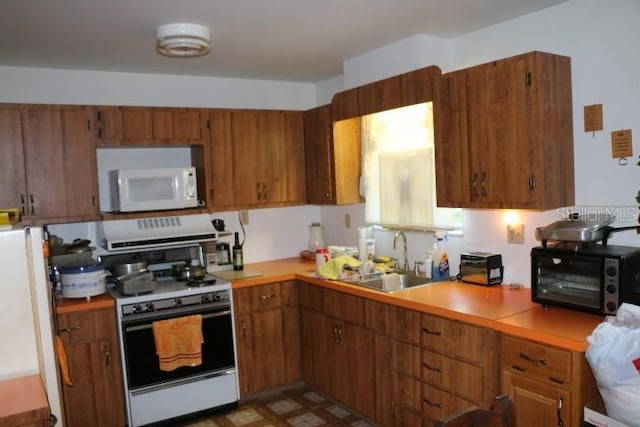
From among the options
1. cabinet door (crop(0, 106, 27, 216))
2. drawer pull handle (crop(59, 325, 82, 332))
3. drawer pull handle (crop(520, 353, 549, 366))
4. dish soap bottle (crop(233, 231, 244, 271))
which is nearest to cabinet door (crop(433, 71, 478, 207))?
drawer pull handle (crop(520, 353, 549, 366))

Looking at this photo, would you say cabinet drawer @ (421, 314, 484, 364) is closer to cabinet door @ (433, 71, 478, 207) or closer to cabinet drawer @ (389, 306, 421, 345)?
cabinet drawer @ (389, 306, 421, 345)

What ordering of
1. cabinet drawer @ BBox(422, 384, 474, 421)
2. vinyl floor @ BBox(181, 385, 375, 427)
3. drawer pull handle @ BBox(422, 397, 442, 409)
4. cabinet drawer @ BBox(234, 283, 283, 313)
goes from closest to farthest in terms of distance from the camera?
cabinet drawer @ BBox(422, 384, 474, 421), drawer pull handle @ BBox(422, 397, 442, 409), vinyl floor @ BBox(181, 385, 375, 427), cabinet drawer @ BBox(234, 283, 283, 313)

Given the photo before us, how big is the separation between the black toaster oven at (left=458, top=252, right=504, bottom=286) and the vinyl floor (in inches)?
44.3

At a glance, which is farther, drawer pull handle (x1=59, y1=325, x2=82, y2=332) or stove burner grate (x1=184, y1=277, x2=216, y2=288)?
stove burner grate (x1=184, y1=277, x2=216, y2=288)

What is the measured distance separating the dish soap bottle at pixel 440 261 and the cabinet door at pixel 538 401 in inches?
39.8

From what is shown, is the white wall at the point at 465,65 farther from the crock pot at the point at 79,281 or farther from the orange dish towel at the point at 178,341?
the crock pot at the point at 79,281

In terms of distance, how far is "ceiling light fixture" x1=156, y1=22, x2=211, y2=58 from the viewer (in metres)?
2.73

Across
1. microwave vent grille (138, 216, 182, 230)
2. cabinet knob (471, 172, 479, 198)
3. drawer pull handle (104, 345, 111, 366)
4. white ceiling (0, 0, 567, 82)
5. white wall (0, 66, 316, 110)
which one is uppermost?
white ceiling (0, 0, 567, 82)

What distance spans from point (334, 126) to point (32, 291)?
2422 mm

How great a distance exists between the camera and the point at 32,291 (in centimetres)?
201

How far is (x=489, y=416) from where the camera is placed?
1.39 meters

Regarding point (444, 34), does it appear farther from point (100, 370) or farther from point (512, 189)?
point (100, 370)

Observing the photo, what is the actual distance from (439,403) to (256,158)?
87.8 inches

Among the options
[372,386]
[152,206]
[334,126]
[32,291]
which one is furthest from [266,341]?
[32,291]
